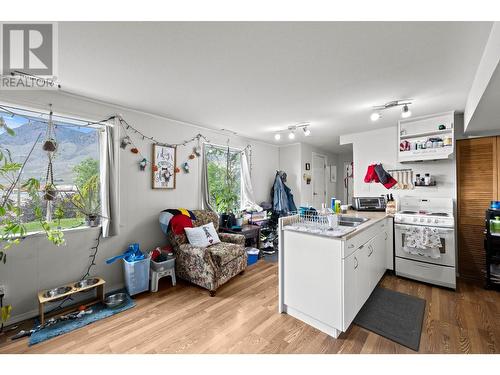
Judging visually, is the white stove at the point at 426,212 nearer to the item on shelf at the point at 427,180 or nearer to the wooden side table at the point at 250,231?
the item on shelf at the point at 427,180

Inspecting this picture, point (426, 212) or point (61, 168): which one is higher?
point (61, 168)

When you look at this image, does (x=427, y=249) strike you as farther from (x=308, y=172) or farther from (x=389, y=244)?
(x=308, y=172)

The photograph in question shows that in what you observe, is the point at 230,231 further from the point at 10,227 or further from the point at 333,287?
the point at 10,227

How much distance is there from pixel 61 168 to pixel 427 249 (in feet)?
14.9

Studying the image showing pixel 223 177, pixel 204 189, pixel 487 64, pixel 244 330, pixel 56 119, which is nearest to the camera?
pixel 487 64

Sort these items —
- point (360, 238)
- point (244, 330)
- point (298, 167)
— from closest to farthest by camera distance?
point (244, 330) → point (360, 238) → point (298, 167)

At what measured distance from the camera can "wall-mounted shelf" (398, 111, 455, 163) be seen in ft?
9.61

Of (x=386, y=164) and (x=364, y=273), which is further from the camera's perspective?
(x=386, y=164)

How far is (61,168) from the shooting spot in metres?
2.41

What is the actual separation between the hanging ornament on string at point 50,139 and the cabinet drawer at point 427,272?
4522 mm

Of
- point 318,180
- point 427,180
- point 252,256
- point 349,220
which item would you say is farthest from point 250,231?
point 427,180

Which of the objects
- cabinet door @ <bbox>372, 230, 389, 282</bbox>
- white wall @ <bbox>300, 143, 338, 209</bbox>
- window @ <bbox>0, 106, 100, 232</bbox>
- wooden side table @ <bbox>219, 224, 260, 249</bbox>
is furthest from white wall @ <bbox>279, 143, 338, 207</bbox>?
window @ <bbox>0, 106, 100, 232</bbox>

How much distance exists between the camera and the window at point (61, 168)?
7.11 ft

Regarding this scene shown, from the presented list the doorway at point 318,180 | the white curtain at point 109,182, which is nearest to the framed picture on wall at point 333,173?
the doorway at point 318,180
